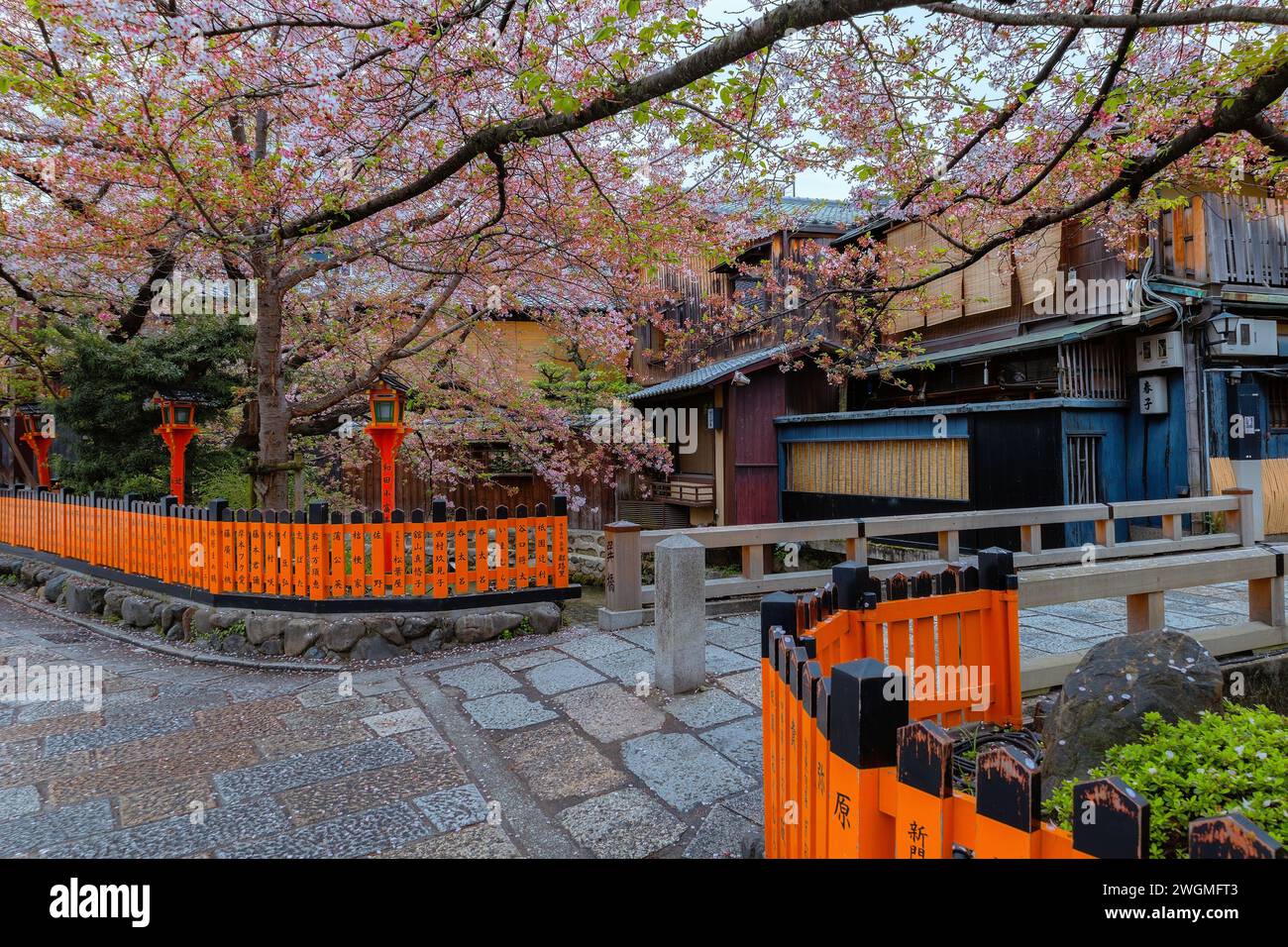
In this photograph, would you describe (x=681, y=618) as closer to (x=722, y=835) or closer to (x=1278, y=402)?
(x=722, y=835)

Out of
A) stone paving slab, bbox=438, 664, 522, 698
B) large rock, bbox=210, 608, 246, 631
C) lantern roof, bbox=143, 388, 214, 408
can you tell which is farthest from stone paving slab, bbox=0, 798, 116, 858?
lantern roof, bbox=143, 388, 214, 408

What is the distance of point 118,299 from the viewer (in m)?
12.3

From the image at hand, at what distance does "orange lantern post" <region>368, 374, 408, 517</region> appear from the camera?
28.3 ft

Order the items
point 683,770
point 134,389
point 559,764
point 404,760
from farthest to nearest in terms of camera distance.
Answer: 1. point 134,389
2. point 404,760
3. point 559,764
4. point 683,770

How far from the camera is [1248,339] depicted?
10922 mm

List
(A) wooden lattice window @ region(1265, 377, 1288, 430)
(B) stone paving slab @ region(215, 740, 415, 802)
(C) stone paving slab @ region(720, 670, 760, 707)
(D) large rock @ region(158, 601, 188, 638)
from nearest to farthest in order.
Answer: (B) stone paving slab @ region(215, 740, 415, 802), (C) stone paving slab @ region(720, 670, 760, 707), (D) large rock @ region(158, 601, 188, 638), (A) wooden lattice window @ region(1265, 377, 1288, 430)

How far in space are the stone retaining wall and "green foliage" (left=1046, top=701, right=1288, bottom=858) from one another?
20.4ft

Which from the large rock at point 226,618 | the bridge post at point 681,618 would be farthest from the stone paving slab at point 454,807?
the large rock at point 226,618

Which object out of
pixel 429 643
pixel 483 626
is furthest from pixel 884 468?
pixel 429 643

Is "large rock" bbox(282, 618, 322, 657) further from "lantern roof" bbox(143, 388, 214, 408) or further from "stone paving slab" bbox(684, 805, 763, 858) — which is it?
"stone paving slab" bbox(684, 805, 763, 858)

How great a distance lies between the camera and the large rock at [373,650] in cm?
731

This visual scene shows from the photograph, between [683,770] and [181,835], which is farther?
[683,770]

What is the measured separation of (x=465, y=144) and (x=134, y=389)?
925 cm
